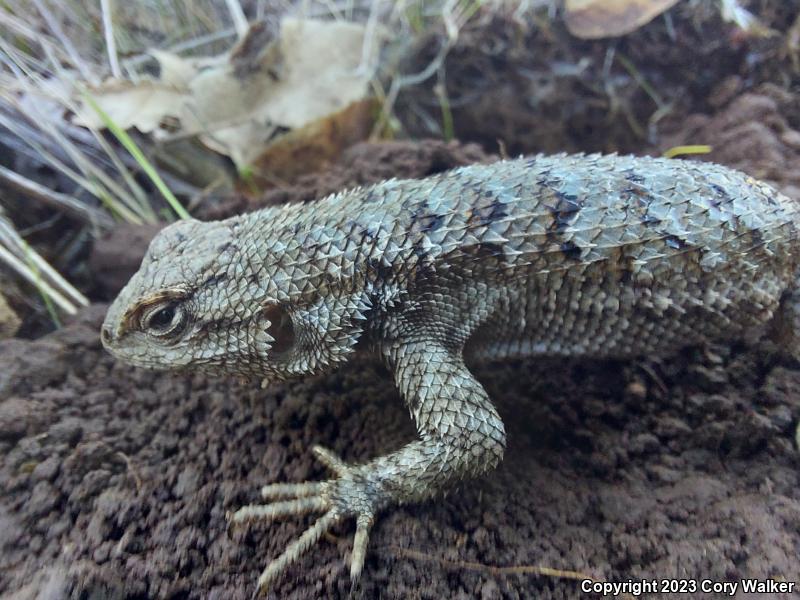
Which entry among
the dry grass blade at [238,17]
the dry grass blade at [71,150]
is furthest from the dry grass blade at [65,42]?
the dry grass blade at [238,17]

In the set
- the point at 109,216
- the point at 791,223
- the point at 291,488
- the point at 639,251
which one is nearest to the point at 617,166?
the point at 639,251

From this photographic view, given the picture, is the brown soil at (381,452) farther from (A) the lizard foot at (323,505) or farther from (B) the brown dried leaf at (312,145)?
(B) the brown dried leaf at (312,145)

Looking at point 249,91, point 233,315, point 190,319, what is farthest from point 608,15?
point 190,319

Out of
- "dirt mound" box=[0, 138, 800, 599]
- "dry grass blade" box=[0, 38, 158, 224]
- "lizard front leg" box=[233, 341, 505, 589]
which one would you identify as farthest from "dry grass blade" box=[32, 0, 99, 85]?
"lizard front leg" box=[233, 341, 505, 589]

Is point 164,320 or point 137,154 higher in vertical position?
point 137,154

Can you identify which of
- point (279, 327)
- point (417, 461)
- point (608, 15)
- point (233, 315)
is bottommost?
point (417, 461)

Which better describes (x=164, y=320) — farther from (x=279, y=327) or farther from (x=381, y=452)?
(x=381, y=452)

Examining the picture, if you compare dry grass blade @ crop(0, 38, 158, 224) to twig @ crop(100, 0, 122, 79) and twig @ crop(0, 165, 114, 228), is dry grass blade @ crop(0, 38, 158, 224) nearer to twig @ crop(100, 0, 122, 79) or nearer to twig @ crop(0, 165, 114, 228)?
twig @ crop(0, 165, 114, 228)
